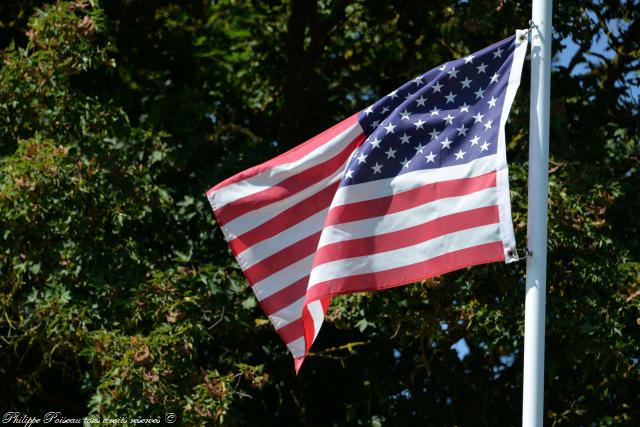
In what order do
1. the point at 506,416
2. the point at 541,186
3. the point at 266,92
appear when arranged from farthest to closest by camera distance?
1. the point at 266,92
2. the point at 506,416
3. the point at 541,186

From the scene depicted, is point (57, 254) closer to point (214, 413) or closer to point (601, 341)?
point (214, 413)

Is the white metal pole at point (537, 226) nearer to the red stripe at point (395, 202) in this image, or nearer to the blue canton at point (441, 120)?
the blue canton at point (441, 120)

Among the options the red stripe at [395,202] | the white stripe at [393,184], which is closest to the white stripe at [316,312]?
the red stripe at [395,202]

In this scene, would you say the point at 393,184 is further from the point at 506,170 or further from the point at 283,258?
the point at 283,258

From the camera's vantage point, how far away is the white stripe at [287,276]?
246 inches

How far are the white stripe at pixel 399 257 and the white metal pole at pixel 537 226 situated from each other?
0.27 meters

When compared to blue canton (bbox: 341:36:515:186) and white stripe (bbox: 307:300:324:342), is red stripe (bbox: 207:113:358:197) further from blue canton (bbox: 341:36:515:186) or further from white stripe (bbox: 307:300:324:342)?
white stripe (bbox: 307:300:324:342)

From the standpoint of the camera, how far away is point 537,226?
5.64m

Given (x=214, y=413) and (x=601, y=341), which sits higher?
(x=214, y=413)

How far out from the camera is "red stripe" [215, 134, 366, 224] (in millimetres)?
6215

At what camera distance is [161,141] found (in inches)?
381

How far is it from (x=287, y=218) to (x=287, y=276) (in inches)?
12.4

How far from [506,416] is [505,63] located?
4249 millimetres

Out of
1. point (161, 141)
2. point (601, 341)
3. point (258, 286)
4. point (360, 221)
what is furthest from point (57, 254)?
point (601, 341)
